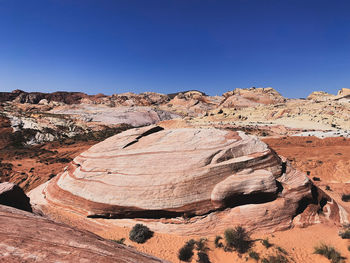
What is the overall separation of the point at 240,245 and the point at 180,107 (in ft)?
317

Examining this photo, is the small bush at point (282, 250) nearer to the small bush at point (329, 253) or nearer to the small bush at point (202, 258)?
the small bush at point (329, 253)

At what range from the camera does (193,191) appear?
376 inches

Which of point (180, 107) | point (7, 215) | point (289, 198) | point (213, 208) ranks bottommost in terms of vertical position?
point (213, 208)

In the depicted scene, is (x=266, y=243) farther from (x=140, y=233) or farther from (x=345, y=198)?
(x=345, y=198)

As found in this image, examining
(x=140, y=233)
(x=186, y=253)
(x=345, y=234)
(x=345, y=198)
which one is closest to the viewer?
(x=186, y=253)

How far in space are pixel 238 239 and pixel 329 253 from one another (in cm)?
402

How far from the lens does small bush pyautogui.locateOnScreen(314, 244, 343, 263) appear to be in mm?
7686

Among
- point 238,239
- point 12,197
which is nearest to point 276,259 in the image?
point 238,239

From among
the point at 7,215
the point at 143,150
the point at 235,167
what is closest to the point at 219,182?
the point at 235,167

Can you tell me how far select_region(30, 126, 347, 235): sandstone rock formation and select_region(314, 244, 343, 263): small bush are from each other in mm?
1620

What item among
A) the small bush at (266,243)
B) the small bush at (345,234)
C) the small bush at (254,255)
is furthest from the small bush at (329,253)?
the small bush at (254,255)

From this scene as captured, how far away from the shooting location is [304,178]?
37.0 feet

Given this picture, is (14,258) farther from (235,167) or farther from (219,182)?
(235,167)

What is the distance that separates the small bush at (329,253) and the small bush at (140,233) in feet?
26.8
